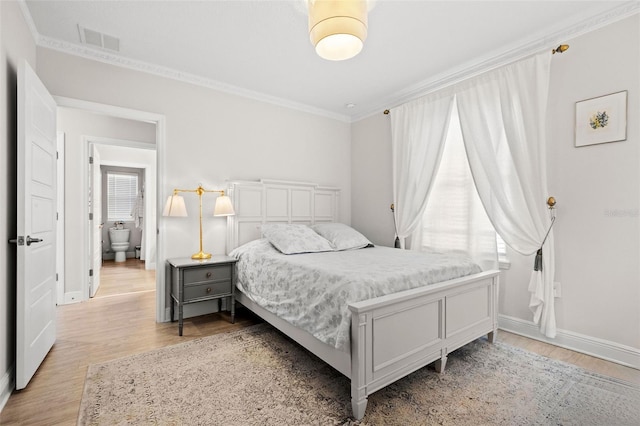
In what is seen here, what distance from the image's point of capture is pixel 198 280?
2.96m

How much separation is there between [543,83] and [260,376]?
3318 millimetres

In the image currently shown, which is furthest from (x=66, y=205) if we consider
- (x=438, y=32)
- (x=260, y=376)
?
(x=438, y=32)

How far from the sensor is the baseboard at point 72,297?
Answer: 374cm

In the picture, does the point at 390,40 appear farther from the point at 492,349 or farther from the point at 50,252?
the point at 50,252

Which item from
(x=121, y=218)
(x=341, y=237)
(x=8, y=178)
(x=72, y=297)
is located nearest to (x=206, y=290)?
(x=341, y=237)

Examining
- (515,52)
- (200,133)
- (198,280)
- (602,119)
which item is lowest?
(198,280)

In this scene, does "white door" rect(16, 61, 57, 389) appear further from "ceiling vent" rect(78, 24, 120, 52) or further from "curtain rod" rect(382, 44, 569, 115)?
"curtain rod" rect(382, 44, 569, 115)

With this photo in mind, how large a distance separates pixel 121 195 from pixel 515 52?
821 cm

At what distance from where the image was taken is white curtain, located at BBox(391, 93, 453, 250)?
341cm

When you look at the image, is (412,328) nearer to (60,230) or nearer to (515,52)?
(515,52)

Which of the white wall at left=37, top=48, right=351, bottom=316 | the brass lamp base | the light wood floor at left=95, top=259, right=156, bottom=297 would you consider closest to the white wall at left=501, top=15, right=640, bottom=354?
the white wall at left=37, top=48, right=351, bottom=316

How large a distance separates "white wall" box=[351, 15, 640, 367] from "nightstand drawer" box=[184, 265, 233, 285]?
2.94 metres

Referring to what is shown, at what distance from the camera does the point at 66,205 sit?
3.80 metres

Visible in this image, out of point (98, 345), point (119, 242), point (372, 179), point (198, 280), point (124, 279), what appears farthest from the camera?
point (119, 242)
